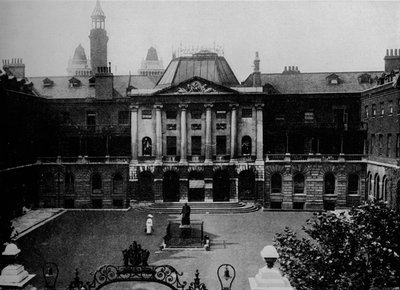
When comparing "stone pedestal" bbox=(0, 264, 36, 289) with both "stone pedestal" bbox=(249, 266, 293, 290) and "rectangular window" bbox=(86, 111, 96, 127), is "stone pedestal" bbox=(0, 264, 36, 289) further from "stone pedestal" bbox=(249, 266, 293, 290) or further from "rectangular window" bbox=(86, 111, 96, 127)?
"rectangular window" bbox=(86, 111, 96, 127)

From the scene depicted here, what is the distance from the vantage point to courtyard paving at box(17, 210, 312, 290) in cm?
2727

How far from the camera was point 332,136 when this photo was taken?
4950 cm

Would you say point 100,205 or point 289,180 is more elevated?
point 289,180

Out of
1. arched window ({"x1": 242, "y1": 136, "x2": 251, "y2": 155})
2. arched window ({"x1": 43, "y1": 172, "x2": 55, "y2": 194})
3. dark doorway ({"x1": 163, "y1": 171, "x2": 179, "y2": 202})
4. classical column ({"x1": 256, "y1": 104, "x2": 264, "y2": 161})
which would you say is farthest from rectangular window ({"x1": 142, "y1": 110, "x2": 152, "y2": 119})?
arched window ({"x1": 43, "y1": 172, "x2": 55, "y2": 194})

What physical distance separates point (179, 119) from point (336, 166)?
17.4 meters

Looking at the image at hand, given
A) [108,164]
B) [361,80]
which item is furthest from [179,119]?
[361,80]

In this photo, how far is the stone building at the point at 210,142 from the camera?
4766cm

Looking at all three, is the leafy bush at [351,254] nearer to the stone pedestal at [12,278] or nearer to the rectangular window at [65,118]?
the stone pedestal at [12,278]

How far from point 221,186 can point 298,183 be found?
8.26 m

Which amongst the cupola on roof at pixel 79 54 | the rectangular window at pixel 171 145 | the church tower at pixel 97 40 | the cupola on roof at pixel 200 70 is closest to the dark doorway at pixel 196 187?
the rectangular window at pixel 171 145

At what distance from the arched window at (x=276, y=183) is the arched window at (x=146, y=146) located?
45.4ft

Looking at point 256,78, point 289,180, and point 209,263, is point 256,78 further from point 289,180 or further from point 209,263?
point 209,263

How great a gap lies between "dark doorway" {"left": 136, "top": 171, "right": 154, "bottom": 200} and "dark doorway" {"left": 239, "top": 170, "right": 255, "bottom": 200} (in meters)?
9.75

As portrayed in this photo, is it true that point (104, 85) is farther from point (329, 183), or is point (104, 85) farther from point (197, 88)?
point (329, 183)
